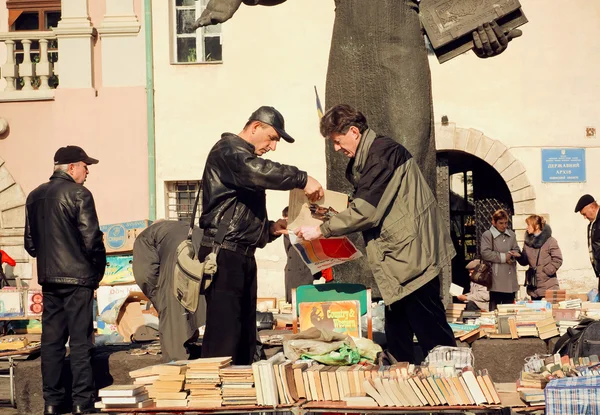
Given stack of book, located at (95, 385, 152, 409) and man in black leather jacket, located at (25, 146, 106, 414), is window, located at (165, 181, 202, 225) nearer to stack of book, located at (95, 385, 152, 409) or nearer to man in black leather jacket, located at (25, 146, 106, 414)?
man in black leather jacket, located at (25, 146, 106, 414)

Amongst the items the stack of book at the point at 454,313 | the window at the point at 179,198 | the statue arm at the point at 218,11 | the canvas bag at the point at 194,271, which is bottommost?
the stack of book at the point at 454,313

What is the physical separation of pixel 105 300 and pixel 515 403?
849 centimetres

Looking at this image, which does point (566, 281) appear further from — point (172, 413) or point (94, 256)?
point (172, 413)

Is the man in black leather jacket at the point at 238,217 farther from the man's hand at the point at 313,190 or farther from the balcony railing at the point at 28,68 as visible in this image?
the balcony railing at the point at 28,68

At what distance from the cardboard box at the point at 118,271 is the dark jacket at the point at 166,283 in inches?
229

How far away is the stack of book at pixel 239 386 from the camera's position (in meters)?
6.10

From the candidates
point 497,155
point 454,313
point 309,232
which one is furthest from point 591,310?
point 497,155

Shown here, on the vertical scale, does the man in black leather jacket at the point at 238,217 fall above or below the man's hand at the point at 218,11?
below

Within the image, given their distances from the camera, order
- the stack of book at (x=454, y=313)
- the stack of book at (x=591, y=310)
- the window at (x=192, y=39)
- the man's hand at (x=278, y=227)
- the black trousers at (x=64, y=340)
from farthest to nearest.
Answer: the window at (x=192, y=39), the stack of book at (x=454, y=313), the stack of book at (x=591, y=310), the black trousers at (x=64, y=340), the man's hand at (x=278, y=227)

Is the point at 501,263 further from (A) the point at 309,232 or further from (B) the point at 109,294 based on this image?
(A) the point at 309,232

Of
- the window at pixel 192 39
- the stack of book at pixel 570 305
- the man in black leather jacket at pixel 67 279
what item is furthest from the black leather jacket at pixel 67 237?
the window at pixel 192 39

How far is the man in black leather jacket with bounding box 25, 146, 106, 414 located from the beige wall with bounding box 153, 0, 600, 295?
9.34 metres

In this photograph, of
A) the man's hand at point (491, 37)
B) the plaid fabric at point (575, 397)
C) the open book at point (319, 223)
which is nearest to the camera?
the plaid fabric at point (575, 397)

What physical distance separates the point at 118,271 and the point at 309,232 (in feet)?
29.1
